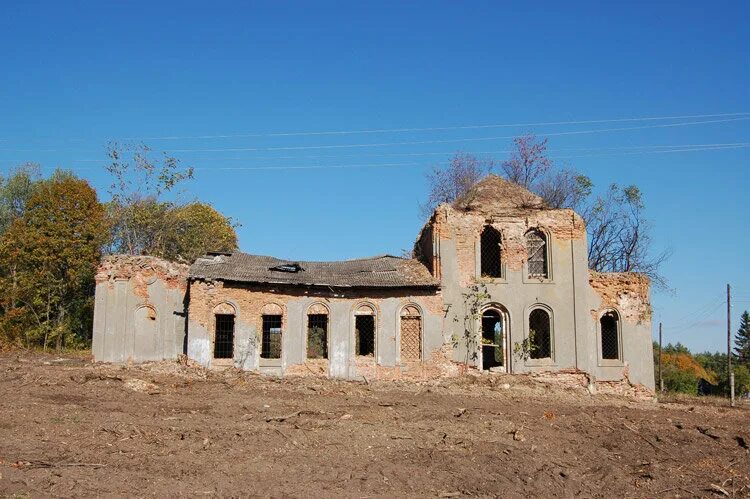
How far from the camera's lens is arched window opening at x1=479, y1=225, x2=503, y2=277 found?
86.4 ft

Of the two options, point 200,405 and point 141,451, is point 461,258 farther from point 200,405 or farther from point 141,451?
point 141,451

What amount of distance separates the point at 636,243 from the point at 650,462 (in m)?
23.5

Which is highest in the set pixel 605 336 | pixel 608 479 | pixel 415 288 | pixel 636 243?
pixel 636 243

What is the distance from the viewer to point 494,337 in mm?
29844

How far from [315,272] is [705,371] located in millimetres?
69776

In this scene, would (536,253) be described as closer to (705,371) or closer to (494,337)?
(494,337)

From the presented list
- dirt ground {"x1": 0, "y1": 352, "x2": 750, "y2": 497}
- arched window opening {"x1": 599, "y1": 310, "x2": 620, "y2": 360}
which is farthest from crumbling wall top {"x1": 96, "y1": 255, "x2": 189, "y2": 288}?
arched window opening {"x1": 599, "y1": 310, "x2": 620, "y2": 360}

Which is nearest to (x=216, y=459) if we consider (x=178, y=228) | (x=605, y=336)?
(x=605, y=336)

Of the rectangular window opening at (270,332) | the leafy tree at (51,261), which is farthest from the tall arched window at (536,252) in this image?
the leafy tree at (51,261)

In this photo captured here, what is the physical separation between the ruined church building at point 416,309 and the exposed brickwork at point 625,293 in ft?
0.13

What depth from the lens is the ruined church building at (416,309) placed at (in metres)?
24.6

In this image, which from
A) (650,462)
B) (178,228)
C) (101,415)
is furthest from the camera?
(178,228)

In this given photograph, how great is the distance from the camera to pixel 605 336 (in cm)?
2650

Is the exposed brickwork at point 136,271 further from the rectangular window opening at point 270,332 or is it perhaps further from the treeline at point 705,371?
the treeline at point 705,371
